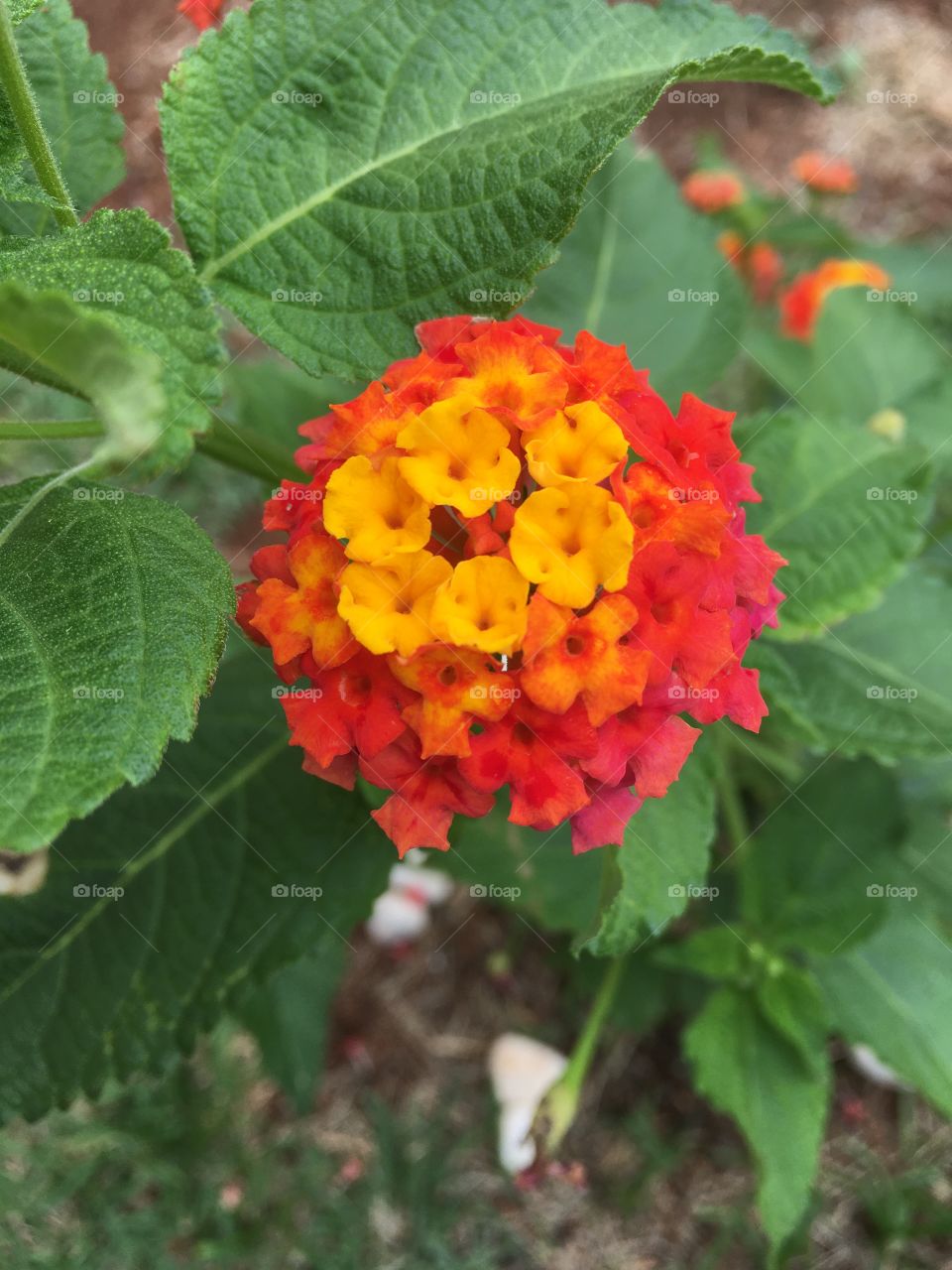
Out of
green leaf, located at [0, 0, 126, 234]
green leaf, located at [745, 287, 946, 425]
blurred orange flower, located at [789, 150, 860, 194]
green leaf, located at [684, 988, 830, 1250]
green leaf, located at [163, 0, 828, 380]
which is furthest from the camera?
blurred orange flower, located at [789, 150, 860, 194]

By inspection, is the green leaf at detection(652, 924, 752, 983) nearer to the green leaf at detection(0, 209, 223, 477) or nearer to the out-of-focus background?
the out-of-focus background

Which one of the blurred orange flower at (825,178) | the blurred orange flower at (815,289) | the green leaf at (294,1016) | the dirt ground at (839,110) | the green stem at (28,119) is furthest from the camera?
the dirt ground at (839,110)


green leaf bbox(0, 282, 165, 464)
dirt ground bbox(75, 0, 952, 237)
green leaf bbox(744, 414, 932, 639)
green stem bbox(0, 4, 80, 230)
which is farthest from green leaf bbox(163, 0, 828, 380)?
dirt ground bbox(75, 0, 952, 237)

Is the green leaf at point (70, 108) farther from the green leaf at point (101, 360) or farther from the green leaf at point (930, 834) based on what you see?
the green leaf at point (930, 834)

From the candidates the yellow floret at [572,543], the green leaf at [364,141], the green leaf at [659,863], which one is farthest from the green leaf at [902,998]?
the green leaf at [364,141]

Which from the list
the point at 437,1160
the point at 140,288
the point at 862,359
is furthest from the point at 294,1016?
the point at 862,359

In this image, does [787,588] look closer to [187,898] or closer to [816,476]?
[816,476]
